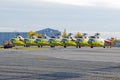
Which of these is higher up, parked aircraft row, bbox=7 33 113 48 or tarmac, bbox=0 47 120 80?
parked aircraft row, bbox=7 33 113 48

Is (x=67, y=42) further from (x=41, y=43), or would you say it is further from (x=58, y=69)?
(x=58, y=69)

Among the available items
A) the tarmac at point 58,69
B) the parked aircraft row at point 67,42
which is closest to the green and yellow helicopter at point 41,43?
the parked aircraft row at point 67,42

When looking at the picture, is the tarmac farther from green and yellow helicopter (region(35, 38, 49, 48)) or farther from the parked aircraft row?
green and yellow helicopter (region(35, 38, 49, 48))

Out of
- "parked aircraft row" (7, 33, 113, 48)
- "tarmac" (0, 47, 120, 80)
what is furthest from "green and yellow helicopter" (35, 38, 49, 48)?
"tarmac" (0, 47, 120, 80)

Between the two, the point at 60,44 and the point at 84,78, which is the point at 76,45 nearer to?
the point at 60,44

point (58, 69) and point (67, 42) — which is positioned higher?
point (67, 42)

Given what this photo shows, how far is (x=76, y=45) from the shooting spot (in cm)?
8412

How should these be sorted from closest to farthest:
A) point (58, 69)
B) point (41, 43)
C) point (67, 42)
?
1. point (58, 69)
2. point (67, 42)
3. point (41, 43)

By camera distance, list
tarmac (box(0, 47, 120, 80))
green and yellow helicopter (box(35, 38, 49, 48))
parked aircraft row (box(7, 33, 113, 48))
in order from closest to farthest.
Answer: tarmac (box(0, 47, 120, 80))
parked aircraft row (box(7, 33, 113, 48))
green and yellow helicopter (box(35, 38, 49, 48))

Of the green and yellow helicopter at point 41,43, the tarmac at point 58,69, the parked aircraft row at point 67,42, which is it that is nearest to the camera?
the tarmac at point 58,69

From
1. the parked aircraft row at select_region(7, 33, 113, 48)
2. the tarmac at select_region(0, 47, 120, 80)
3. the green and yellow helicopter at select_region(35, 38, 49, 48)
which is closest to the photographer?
the tarmac at select_region(0, 47, 120, 80)

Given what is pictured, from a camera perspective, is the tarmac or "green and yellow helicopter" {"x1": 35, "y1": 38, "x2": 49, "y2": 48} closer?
the tarmac

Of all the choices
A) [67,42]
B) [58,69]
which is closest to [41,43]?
[67,42]

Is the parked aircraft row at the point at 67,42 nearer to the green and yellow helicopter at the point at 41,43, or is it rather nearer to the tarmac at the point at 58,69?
the green and yellow helicopter at the point at 41,43
